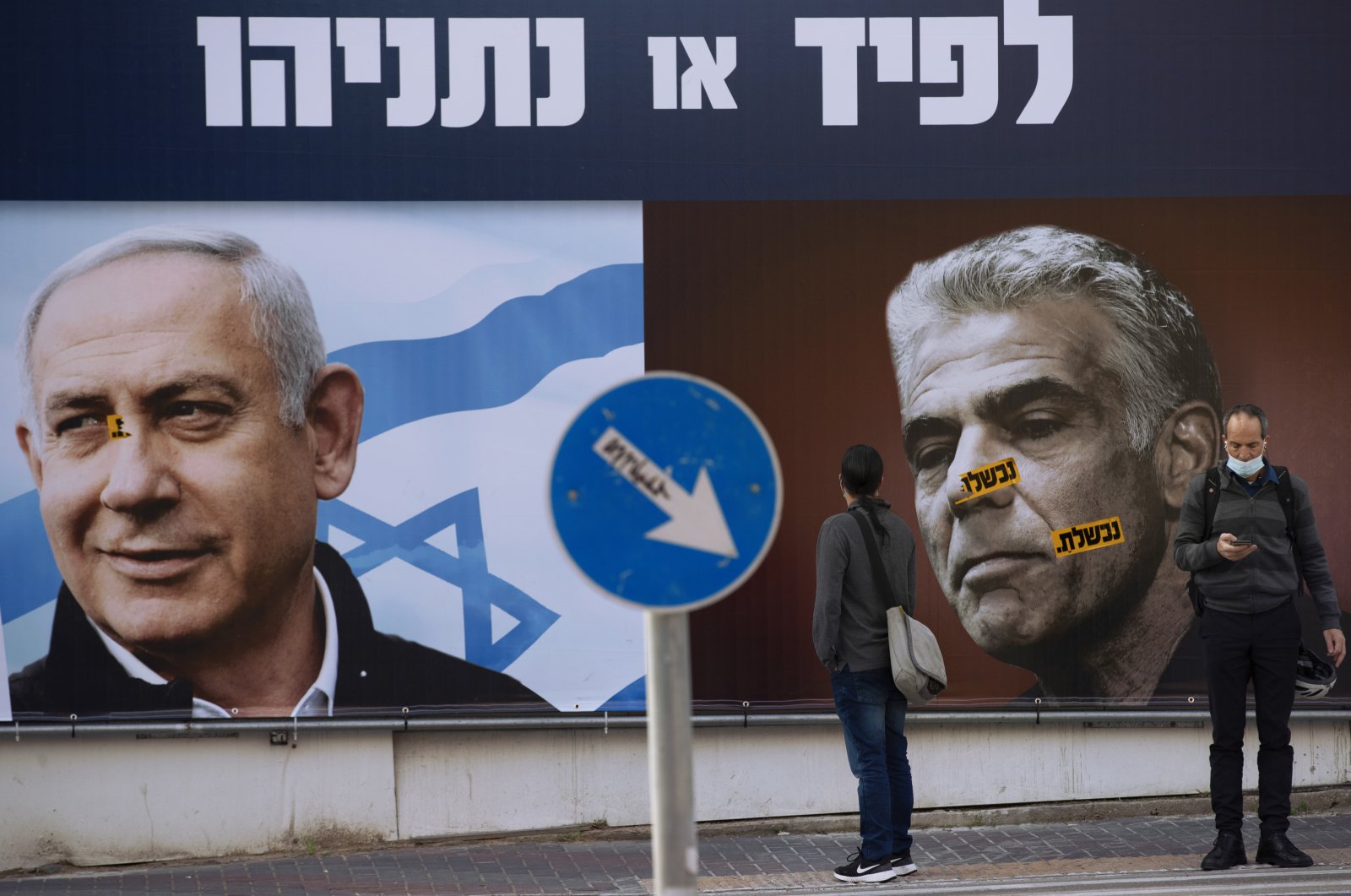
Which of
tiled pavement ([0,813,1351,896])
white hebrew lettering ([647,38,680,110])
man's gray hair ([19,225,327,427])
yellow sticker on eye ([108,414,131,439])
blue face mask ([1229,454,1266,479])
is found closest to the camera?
blue face mask ([1229,454,1266,479])

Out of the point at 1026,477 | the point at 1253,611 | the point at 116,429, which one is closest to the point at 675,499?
the point at 1253,611

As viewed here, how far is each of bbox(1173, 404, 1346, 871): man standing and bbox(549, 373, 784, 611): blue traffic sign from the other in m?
3.57

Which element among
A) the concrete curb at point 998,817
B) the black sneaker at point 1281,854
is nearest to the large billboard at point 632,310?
the concrete curb at point 998,817

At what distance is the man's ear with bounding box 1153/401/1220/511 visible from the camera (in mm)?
7797

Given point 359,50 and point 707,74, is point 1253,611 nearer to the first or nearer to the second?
point 707,74

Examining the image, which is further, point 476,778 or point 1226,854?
point 476,778

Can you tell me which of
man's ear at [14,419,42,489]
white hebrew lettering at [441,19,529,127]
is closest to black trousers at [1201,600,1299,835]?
white hebrew lettering at [441,19,529,127]

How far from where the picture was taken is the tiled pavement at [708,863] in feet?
22.7

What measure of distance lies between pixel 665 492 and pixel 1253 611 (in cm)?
393

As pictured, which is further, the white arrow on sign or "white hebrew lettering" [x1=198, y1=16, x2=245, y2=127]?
"white hebrew lettering" [x1=198, y1=16, x2=245, y2=127]

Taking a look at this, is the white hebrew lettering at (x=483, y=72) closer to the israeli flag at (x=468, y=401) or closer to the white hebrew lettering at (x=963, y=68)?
the israeli flag at (x=468, y=401)

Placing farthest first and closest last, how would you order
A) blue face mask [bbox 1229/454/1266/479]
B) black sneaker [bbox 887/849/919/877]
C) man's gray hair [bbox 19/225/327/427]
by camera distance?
man's gray hair [bbox 19/225/327/427] → black sneaker [bbox 887/849/919/877] → blue face mask [bbox 1229/454/1266/479]

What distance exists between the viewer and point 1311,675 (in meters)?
6.81

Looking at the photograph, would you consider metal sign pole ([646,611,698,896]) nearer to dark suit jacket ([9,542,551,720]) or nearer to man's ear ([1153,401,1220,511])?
dark suit jacket ([9,542,551,720])
